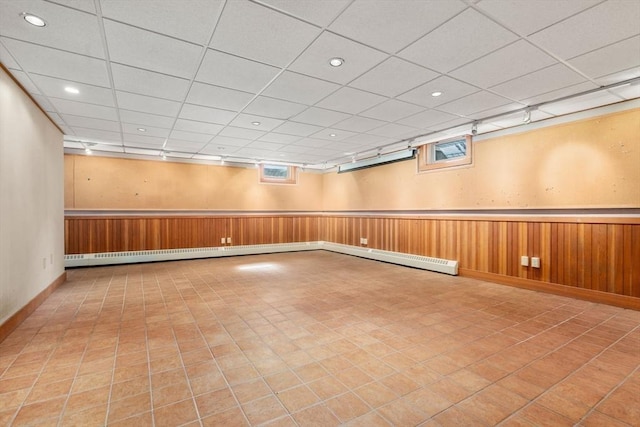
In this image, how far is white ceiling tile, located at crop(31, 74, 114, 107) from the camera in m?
3.21

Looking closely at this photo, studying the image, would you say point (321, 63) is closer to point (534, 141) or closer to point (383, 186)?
point (534, 141)

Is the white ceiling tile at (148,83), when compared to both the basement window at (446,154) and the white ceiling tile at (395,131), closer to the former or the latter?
the white ceiling tile at (395,131)

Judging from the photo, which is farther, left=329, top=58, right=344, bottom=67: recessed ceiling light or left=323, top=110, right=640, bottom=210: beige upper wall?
left=323, top=110, right=640, bottom=210: beige upper wall

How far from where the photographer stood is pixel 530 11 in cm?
212

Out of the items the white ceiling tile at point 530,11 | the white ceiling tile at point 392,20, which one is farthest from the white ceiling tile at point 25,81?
the white ceiling tile at point 530,11

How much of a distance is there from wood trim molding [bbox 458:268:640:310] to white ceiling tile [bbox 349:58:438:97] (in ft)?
11.7

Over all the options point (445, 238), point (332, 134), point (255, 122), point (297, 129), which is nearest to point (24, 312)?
point (255, 122)

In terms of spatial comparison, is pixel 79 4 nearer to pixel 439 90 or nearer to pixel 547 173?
pixel 439 90

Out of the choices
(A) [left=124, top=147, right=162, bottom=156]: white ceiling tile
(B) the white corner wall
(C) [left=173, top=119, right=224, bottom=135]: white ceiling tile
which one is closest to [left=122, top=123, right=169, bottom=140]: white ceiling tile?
(C) [left=173, top=119, right=224, bottom=135]: white ceiling tile

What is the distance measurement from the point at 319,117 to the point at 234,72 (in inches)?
65.7

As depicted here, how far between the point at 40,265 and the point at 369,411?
4.56 metres

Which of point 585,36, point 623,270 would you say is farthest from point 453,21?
point 623,270

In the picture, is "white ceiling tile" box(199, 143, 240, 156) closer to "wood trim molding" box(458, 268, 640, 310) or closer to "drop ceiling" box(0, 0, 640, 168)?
"drop ceiling" box(0, 0, 640, 168)

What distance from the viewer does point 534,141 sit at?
4.59 m
